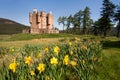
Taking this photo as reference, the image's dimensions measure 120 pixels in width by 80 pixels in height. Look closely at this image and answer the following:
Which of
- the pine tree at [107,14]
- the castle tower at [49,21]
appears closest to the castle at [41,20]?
the castle tower at [49,21]

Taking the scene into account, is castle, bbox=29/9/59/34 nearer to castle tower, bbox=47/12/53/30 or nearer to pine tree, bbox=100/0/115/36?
castle tower, bbox=47/12/53/30

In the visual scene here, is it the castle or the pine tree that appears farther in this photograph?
the castle

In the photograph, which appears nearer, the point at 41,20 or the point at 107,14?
the point at 107,14

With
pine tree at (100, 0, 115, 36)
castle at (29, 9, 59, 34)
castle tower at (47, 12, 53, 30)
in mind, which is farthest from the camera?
castle tower at (47, 12, 53, 30)

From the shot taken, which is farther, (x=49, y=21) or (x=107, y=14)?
(x=49, y=21)

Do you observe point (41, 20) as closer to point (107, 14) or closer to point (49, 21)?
point (49, 21)

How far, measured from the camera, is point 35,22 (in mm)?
95750

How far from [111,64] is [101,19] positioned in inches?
2582

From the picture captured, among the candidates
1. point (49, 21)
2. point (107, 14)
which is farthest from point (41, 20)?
point (107, 14)

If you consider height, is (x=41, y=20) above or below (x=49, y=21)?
above

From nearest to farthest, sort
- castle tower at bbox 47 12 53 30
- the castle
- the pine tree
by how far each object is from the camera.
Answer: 1. the pine tree
2. the castle
3. castle tower at bbox 47 12 53 30

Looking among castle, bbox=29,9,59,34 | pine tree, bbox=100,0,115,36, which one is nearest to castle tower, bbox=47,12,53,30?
castle, bbox=29,9,59,34

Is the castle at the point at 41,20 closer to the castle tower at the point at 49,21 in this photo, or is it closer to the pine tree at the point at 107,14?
the castle tower at the point at 49,21

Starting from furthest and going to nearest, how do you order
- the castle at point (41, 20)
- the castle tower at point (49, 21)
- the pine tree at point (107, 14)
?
the castle tower at point (49, 21) → the castle at point (41, 20) → the pine tree at point (107, 14)
